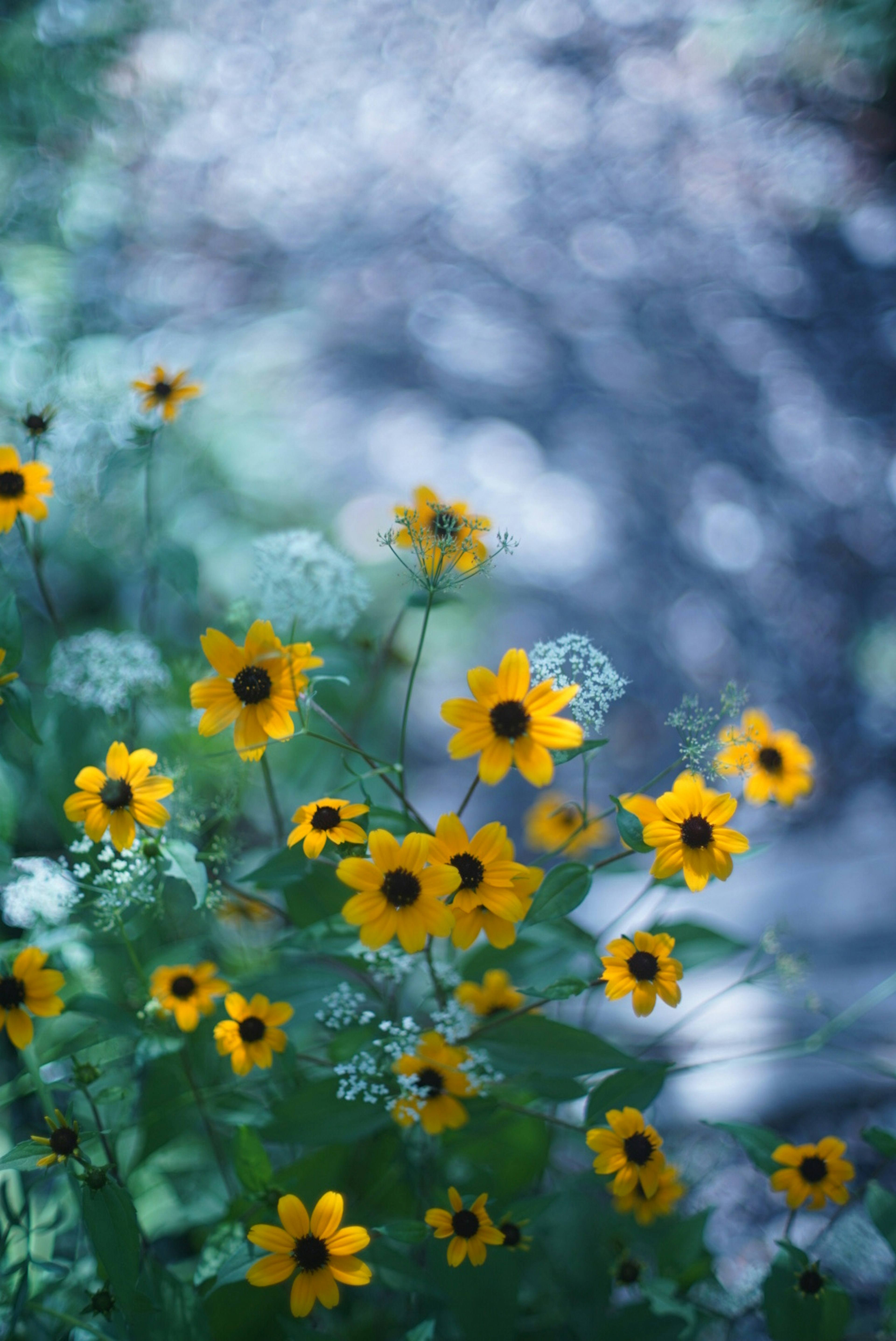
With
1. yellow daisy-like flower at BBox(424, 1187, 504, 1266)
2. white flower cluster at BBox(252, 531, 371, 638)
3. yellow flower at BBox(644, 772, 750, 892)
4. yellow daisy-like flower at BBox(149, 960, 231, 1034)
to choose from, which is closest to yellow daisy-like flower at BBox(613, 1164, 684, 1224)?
yellow daisy-like flower at BBox(424, 1187, 504, 1266)

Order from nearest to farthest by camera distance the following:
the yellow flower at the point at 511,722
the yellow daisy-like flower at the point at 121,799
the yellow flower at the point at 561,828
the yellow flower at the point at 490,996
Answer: the yellow flower at the point at 511,722 → the yellow daisy-like flower at the point at 121,799 → the yellow flower at the point at 490,996 → the yellow flower at the point at 561,828

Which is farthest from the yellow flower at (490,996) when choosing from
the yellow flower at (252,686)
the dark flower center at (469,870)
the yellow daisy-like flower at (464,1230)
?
the yellow flower at (252,686)

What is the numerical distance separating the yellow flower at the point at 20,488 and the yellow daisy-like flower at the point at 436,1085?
0.81m

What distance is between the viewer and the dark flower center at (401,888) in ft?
2.82

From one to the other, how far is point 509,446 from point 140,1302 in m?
2.24

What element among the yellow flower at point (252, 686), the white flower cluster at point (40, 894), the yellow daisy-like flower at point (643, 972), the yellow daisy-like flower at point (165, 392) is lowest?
the yellow daisy-like flower at point (643, 972)

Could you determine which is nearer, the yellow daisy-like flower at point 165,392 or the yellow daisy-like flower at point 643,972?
the yellow daisy-like flower at point 643,972

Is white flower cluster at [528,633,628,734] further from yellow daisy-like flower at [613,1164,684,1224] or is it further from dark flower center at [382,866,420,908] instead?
yellow daisy-like flower at [613,1164,684,1224]

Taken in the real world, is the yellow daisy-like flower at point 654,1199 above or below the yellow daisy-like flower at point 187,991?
below

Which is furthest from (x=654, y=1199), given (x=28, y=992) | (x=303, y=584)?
(x=303, y=584)

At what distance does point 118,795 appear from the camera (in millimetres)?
948

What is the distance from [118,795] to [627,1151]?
69 centimetres

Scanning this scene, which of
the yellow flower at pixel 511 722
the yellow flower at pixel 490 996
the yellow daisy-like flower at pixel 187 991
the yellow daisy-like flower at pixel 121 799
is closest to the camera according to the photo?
the yellow flower at pixel 511 722

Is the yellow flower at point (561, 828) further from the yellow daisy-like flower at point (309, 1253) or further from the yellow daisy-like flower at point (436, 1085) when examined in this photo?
the yellow daisy-like flower at point (309, 1253)
